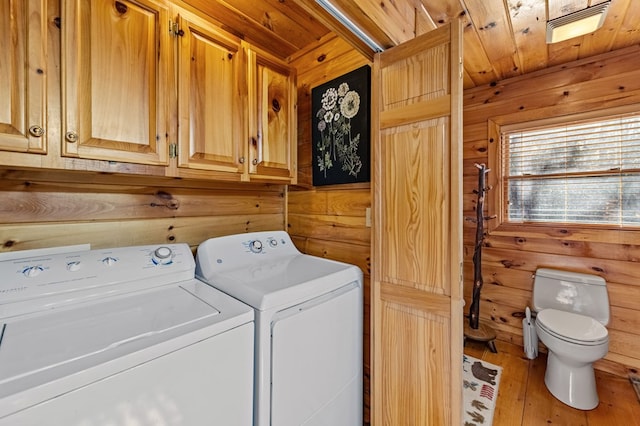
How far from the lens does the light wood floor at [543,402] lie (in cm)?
163

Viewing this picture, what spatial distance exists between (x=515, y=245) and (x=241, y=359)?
8.21 feet

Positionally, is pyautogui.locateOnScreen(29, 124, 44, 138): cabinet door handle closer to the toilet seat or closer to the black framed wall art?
the black framed wall art

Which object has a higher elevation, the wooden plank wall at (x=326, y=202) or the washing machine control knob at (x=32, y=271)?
the wooden plank wall at (x=326, y=202)

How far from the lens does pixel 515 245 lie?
2.39 meters

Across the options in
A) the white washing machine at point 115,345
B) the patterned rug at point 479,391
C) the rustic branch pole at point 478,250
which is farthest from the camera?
the rustic branch pole at point 478,250

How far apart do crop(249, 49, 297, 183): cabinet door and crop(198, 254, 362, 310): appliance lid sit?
541 millimetres

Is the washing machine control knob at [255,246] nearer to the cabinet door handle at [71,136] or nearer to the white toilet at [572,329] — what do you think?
the cabinet door handle at [71,136]

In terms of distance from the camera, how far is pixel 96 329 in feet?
2.64

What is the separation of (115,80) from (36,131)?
1.11 ft

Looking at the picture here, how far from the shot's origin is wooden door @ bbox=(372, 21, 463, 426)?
114 cm

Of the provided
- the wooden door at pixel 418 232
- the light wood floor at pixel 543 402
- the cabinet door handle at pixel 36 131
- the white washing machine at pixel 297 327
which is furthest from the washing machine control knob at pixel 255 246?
the light wood floor at pixel 543 402

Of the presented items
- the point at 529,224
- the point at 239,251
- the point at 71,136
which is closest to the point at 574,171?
the point at 529,224

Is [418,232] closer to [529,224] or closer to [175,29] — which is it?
[175,29]

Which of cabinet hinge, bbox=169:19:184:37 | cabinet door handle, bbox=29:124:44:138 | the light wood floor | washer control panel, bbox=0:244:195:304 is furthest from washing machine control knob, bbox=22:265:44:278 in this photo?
the light wood floor
